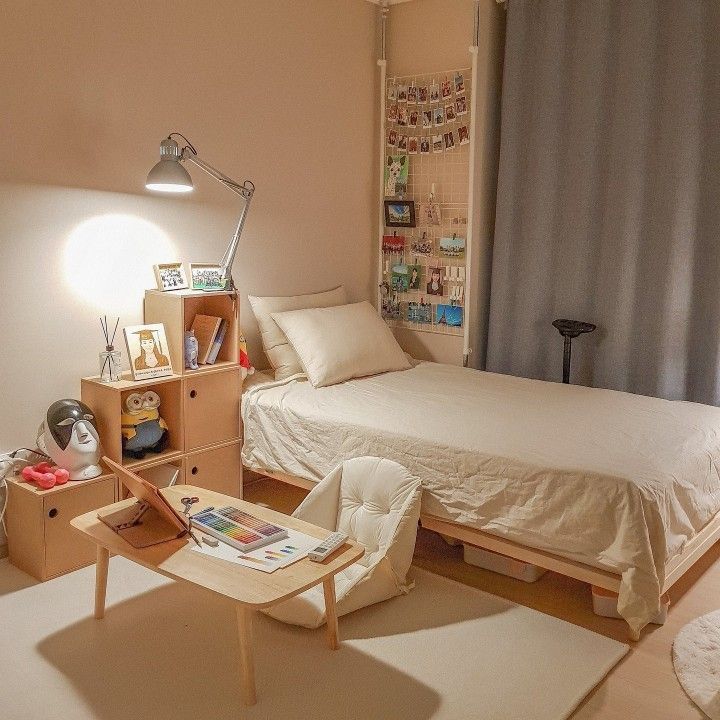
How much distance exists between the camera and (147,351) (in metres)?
3.24

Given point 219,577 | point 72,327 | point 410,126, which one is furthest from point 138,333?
point 410,126

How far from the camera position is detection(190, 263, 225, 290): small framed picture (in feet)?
11.4

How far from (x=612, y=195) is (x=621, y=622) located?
2091mm

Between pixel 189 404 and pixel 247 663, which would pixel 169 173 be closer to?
pixel 189 404

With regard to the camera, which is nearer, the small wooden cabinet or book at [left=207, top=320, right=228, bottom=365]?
the small wooden cabinet

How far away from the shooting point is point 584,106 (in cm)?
382

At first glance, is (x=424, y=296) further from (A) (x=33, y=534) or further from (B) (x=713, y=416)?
(A) (x=33, y=534)

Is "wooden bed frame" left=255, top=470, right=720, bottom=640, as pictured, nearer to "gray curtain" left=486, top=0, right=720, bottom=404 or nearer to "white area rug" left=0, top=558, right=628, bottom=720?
"white area rug" left=0, top=558, right=628, bottom=720

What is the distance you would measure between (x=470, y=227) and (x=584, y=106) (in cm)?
83

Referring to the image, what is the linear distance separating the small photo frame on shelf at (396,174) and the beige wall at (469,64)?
1.50ft

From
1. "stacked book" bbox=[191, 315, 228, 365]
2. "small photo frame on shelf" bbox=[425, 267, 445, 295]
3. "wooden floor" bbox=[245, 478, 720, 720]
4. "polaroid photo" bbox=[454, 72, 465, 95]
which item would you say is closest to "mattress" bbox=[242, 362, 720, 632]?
"wooden floor" bbox=[245, 478, 720, 720]

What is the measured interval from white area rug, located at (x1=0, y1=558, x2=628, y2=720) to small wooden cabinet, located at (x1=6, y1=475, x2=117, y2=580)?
10 cm

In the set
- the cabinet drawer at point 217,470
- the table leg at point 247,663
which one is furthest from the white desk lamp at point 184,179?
the table leg at point 247,663

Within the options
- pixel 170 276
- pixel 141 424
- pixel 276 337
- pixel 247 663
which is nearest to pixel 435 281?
pixel 276 337
